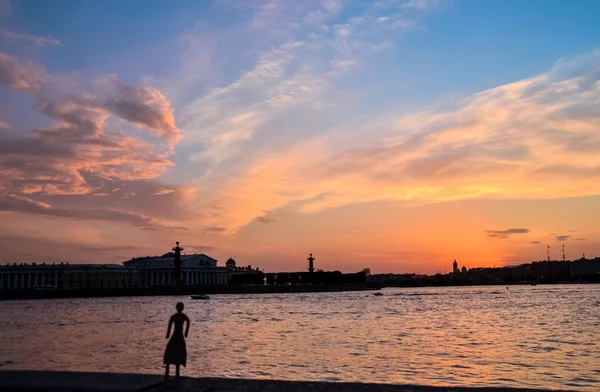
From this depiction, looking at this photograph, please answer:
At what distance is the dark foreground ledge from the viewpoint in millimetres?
13242

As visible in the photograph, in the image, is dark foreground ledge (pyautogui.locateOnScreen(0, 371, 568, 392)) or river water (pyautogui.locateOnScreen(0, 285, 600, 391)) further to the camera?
river water (pyautogui.locateOnScreen(0, 285, 600, 391))

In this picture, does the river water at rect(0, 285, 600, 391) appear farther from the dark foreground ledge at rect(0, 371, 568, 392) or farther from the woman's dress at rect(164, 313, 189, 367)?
the dark foreground ledge at rect(0, 371, 568, 392)

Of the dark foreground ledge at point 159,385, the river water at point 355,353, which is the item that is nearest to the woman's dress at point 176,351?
the dark foreground ledge at point 159,385

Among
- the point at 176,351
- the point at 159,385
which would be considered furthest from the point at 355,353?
the point at 159,385

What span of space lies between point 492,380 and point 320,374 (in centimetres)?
650

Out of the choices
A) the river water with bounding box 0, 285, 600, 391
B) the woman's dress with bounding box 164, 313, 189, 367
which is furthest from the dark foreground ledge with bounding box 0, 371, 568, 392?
the river water with bounding box 0, 285, 600, 391

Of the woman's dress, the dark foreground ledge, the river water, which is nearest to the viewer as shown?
the dark foreground ledge

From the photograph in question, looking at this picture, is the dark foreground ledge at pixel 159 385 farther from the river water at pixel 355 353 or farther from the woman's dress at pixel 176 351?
the river water at pixel 355 353

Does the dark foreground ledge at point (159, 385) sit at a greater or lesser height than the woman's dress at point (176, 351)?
lesser

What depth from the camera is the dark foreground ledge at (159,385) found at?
13242mm

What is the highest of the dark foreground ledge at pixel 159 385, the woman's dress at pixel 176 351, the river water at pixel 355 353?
the woman's dress at pixel 176 351

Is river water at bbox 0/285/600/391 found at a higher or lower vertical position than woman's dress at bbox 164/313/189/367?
lower

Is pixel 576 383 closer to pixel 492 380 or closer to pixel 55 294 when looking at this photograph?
pixel 492 380

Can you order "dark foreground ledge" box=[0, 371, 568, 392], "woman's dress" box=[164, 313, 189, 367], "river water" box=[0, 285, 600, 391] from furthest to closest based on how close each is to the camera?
"river water" box=[0, 285, 600, 391]
"woman's dress" box=[164, 313, 189, 367]
"dark foreground ledge" box=[0, 371, 568, 392]
